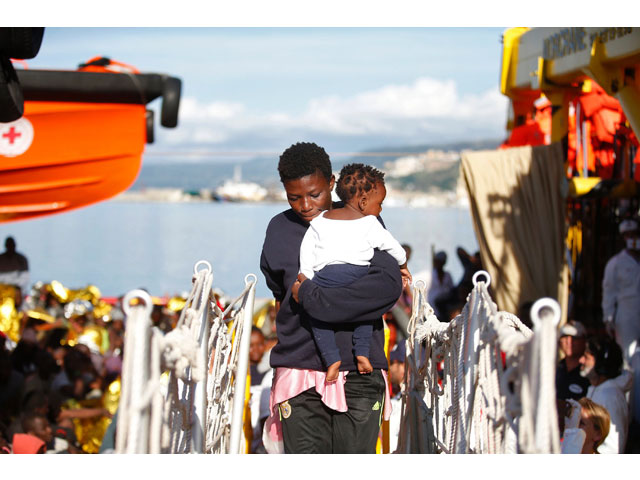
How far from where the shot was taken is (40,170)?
8773mm

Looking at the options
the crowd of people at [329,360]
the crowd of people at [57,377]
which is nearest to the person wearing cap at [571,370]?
the crowd of people at [329,360]

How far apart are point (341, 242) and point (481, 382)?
66 cm

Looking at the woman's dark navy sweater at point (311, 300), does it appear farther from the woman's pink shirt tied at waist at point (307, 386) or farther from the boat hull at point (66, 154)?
the boat hull at point (66, 154)

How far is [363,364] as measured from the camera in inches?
111

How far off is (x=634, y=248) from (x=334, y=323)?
4.83 metres

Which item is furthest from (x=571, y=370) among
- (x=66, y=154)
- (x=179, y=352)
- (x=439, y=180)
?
(x=439, y=180)

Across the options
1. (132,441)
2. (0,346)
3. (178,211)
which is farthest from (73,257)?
(132,441)

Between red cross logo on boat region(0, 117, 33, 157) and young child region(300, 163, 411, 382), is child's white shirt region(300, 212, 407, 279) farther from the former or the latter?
red cross logo on boat region(0, 117, 33, 157)

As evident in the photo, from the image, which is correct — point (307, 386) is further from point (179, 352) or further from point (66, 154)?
point (66, 154)

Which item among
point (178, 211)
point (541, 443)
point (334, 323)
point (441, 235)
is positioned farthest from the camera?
point (178, 211)

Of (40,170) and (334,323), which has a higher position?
(40,170)

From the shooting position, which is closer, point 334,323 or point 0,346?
point 334,323

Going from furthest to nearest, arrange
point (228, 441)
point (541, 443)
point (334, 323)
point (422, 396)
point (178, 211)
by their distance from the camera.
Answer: point (178, 211)
point (422, 396)
point (228, 441)
point (334, 323)
point (541, 443)

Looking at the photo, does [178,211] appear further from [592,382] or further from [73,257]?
[592,382]
